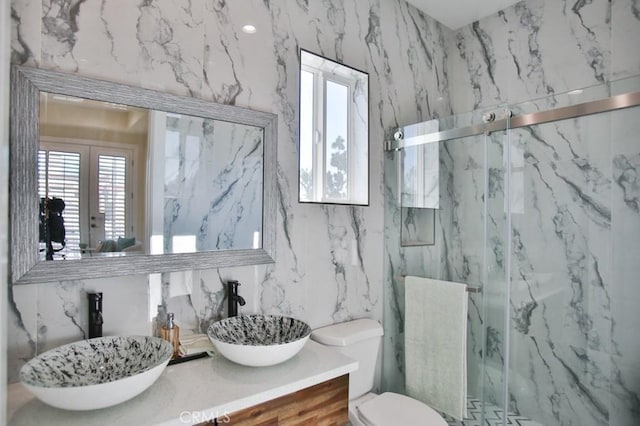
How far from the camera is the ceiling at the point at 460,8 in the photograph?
2475mm

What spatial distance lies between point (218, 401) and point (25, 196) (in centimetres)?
91

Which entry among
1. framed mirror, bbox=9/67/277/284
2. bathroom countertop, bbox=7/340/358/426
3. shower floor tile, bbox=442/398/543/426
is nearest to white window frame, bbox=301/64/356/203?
framed mirror, bbox=9/67/277/284

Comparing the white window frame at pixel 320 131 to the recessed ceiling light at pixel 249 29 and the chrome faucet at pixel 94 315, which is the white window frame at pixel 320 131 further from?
the chrome faucet at pixel 94 315

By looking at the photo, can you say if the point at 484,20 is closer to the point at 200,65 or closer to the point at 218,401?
the point at 200,65

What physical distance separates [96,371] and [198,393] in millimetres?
364

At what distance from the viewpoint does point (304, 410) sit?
1317 millimetres

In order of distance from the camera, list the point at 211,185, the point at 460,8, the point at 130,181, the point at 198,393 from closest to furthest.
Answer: the point at 198,393 → the point at 130,181 → the point at 211,185 → the point at 460,8

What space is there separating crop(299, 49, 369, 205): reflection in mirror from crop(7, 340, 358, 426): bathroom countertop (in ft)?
2.85

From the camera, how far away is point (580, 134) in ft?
5.64

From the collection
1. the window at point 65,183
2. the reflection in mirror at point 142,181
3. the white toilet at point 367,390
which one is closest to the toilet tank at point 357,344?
the white toilet at point 367,390

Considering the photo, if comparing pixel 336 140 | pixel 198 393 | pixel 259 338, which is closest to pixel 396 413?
pixel 259 338

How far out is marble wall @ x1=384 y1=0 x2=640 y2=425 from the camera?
168cm

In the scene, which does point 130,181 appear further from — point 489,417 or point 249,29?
point 489,417

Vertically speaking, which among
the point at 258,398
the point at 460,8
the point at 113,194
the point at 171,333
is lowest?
the point at 258,398
